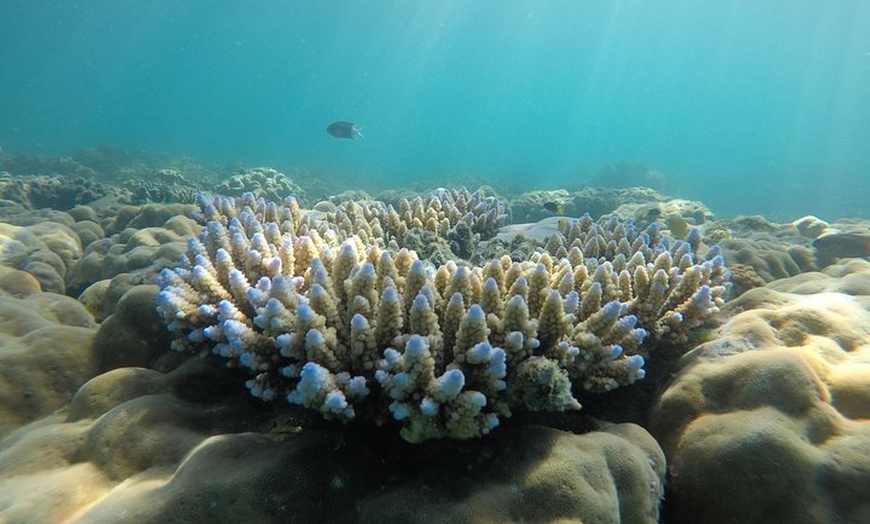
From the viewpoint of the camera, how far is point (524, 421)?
225 cm

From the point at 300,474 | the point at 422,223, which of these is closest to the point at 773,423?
the point at 300,474

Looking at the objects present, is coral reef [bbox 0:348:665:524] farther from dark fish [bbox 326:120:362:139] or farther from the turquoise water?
the turquoise water

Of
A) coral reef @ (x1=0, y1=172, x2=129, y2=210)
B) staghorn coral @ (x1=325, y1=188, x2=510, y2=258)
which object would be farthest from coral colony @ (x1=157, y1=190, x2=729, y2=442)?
coral reef @ (x1=0, y1=172, x2=129, y2=210)

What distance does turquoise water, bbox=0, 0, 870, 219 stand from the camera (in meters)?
86.5

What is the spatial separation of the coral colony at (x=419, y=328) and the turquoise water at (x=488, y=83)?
49960 mm

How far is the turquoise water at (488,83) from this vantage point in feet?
284

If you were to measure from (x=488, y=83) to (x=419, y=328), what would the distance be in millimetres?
210246

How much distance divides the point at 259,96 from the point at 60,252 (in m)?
198

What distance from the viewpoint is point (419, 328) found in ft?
6.90

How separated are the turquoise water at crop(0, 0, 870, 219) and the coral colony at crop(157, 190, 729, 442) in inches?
1967

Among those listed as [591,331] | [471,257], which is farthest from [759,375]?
[471,257]

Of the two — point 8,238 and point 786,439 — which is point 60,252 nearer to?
point 8,238

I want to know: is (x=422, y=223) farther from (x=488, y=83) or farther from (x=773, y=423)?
(x=488, y=83)

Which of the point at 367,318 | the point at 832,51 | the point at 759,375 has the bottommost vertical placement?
the point at 759,375
